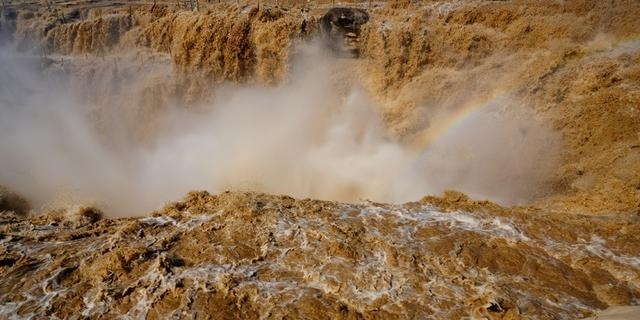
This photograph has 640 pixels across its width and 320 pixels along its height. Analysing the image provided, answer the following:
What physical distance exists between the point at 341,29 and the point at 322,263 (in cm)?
1179

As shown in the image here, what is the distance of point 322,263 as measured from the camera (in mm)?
9297

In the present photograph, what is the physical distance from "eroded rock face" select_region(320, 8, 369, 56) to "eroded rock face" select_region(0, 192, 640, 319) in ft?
28.9

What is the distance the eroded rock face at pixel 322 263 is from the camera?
26.6 ft

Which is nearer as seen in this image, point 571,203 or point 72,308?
point 72,308

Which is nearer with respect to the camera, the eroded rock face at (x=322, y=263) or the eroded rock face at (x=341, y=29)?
the eroded rock face at (x=322, y=263)

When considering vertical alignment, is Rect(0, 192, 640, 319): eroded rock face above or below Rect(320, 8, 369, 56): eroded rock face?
below

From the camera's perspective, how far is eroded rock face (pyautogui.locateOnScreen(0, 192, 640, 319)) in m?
8.10

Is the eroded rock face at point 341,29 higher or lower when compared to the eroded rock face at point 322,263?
higher

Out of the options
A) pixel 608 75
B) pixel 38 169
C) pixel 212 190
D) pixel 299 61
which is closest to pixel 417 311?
pixel 212 190

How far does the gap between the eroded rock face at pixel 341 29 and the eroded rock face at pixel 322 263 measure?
8.80 meters

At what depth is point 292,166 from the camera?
16.6 meters

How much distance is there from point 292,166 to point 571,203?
9.59m

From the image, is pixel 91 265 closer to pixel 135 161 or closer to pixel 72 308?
pixel 72 308

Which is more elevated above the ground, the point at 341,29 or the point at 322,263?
the point at 341,29
